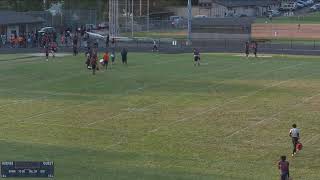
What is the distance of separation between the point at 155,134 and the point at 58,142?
3.86 metres

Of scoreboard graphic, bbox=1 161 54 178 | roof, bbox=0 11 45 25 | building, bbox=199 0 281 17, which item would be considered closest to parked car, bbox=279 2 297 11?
building, bbox=199 0 281 17

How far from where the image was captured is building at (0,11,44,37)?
7544cm

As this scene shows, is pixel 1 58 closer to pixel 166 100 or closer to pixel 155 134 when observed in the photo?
pixel 166 100

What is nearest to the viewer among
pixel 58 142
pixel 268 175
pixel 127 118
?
pixel 268 175

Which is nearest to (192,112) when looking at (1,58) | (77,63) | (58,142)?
(58,142)

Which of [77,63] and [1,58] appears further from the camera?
[1,58]

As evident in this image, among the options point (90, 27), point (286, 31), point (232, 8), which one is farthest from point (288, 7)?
point (90, 27)

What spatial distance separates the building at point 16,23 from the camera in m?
75.4

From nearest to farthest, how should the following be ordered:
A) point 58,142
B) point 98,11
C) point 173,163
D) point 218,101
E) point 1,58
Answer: point 173,163, point 58,142, point 218,101, point 1,58, point 98,11

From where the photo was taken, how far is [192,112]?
34.8m

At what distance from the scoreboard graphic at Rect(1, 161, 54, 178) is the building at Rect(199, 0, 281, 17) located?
10966 centimetres

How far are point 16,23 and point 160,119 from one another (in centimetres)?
4602

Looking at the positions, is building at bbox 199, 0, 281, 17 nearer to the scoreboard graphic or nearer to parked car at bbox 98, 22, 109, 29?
parked car at bbox 98, 22, 109, 29

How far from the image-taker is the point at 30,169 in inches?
711
